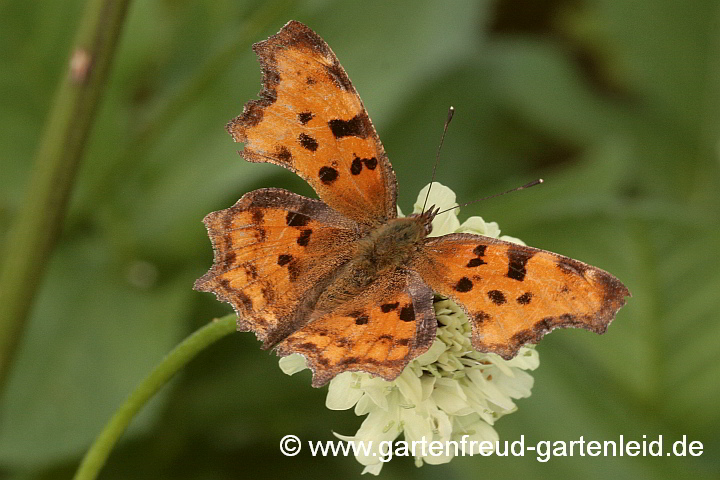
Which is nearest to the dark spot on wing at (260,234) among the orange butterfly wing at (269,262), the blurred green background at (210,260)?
the orange butterfly wing at (269,262)

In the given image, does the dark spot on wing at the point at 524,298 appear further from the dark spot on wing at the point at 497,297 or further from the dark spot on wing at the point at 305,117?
the dark spot on wing at the point at 305,117

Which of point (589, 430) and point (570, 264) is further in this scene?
point (589, 430)

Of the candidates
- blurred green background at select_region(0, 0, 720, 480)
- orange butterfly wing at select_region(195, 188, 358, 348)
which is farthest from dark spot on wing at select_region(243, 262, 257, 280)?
blurred green background at select_region(0, 0, 720, 480)

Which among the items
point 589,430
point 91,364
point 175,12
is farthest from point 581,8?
point 91,364

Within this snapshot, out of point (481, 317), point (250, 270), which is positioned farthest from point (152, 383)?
point (481, 317)

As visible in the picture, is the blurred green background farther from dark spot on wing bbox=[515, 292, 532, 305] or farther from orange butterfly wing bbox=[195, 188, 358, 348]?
dark spot on wing bbox=[515, 292, 532, 305]

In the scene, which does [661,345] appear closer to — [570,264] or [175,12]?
[570,264]

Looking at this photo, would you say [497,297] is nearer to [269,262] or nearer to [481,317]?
[481,317]
